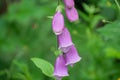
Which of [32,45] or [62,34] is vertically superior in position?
[62,34]

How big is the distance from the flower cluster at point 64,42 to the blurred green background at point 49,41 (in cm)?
63

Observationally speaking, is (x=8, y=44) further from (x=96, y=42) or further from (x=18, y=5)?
(x=96, y=42)

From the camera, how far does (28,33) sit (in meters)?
4.14

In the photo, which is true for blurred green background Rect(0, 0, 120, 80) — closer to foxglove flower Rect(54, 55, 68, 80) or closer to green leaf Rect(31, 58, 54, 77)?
green leaf Rect(31, 58, 54, 77)

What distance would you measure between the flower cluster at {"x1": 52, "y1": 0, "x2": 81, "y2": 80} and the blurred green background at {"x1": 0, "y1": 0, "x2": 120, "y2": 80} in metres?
0.63

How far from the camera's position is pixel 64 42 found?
2.06 m

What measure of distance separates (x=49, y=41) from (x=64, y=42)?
6.49 feet

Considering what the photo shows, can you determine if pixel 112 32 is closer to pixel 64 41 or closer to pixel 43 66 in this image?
pixel 43 66

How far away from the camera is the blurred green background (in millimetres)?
3275

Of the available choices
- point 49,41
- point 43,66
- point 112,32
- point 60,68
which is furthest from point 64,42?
point 49,41

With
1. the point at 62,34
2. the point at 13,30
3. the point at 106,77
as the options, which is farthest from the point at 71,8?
the point at 13,30

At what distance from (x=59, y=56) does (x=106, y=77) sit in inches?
44.9

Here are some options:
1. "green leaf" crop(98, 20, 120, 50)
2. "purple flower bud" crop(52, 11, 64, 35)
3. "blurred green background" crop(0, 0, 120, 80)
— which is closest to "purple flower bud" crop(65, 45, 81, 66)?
"purple flower bud" crop(52, 11, 64, 35)

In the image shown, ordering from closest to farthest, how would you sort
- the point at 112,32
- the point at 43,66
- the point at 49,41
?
the point at 43,66
the point at 112,32
the point at 49,41
